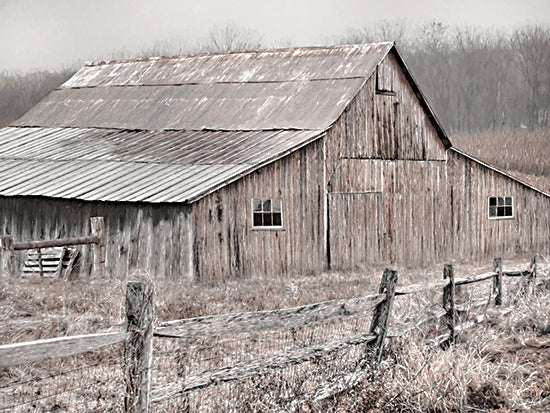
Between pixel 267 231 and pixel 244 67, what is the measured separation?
8218 mm

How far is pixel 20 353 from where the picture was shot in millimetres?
5566

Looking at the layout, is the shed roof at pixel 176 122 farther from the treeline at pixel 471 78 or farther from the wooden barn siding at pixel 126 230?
the treeline at pixel 471 78

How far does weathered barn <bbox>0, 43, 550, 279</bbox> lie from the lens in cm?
2042

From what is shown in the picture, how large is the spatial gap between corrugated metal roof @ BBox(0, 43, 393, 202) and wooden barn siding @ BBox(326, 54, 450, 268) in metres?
0.74

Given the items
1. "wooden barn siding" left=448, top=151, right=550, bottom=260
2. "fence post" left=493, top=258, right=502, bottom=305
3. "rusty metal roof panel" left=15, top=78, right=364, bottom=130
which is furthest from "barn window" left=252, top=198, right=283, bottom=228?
"fence post" left=493, top=258, right=502, bottom=305

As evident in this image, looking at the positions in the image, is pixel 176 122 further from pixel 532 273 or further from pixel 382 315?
pixel 382 315

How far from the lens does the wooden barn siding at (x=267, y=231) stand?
20016mm

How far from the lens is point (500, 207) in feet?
89.2

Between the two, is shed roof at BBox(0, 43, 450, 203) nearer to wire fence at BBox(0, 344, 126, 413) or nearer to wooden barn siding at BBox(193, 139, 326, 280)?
wooden barn siding at BBox(193, 139, 326, 280)

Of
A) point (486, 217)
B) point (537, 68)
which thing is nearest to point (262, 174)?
point (486, 217)

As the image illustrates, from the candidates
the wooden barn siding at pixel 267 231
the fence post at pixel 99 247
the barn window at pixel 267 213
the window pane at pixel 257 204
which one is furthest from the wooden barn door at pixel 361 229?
the fence post at pixel 99 247

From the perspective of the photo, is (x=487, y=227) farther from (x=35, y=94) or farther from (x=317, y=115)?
(x=35, y=94)

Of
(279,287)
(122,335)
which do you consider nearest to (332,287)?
(279,287)

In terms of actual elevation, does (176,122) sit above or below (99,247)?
above
